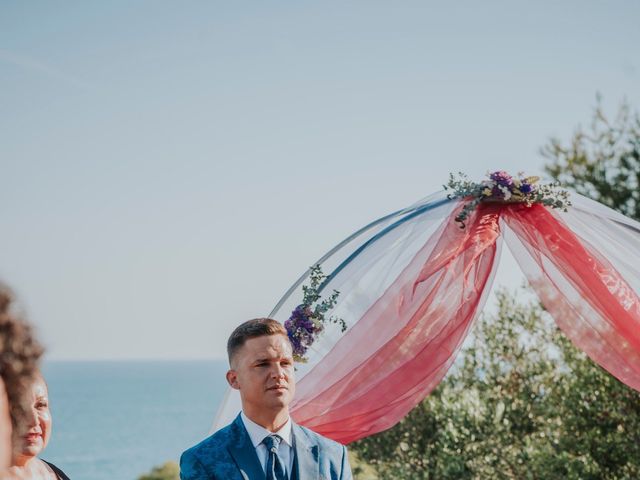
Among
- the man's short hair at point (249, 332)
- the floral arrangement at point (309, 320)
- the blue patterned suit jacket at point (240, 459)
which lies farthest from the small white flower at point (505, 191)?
the blue patterned suit jacket at point (240, 459)

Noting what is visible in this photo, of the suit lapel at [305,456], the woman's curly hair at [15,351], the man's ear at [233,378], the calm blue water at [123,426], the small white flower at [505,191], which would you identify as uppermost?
the calm blue water at [123,426]

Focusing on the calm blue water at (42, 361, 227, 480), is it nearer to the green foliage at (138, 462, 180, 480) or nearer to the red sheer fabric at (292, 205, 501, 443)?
the green foliage at (138, 462, 180, 480)

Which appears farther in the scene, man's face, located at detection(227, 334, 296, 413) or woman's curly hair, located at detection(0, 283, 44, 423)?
man's face, located at detection(227, 334, 296, 413)

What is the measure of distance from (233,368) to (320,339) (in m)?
1.08

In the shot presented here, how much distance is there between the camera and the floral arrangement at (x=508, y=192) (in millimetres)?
4887

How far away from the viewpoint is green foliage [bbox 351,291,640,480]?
8.05m

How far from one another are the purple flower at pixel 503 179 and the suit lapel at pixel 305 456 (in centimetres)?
186

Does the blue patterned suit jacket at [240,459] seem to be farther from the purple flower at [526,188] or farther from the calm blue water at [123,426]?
the calm blue water at [123,426]

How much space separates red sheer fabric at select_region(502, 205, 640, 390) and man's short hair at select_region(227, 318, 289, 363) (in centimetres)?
173

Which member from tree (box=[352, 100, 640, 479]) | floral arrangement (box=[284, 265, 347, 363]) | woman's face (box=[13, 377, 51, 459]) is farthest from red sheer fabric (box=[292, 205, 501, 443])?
tree (box=[352, 100, 640, 479])

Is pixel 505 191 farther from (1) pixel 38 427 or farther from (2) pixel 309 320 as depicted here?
(1) pixel 38 427

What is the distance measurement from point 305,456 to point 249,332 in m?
0.58

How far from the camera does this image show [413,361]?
488 centimetres

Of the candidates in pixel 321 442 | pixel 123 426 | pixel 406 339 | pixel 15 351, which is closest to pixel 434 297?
pixel 406 339
